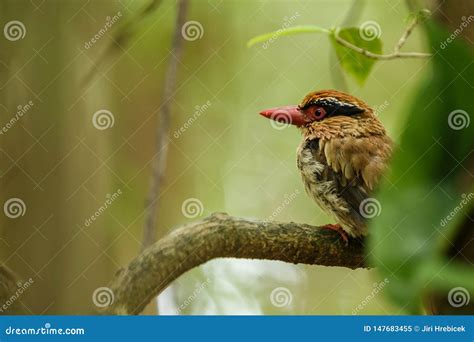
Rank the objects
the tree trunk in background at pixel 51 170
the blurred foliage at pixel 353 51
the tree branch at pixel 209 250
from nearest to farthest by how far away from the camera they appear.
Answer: the tree branch at pixel 209 250 → the blurred foliage at pixel 353 51 → the tree trunk in background at pixel 51 170

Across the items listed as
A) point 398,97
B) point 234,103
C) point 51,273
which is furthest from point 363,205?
point 51,273

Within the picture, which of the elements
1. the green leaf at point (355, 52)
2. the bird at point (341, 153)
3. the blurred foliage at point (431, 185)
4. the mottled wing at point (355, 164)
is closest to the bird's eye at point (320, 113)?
the bird at point (341, 153)

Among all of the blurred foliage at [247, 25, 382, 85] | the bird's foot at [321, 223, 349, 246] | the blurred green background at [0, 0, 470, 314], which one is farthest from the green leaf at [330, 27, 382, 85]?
the bird's foot at [321, 223, 349, 246]

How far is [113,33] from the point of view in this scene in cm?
216

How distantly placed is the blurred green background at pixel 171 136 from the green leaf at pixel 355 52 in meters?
0.16

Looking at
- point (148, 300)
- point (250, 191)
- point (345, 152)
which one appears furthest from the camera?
point (250, 191)

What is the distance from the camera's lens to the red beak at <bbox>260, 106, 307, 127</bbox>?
2.10 meters

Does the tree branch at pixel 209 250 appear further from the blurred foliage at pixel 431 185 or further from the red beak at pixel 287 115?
the blurred foliage at pixel 431 185

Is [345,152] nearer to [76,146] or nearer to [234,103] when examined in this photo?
[234,103]

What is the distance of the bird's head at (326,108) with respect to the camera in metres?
2.06

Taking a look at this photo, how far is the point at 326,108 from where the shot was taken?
2074 millimetres

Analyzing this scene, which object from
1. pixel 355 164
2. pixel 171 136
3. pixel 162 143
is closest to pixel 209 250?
pixel 162 143

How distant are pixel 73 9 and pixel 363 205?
1.09m

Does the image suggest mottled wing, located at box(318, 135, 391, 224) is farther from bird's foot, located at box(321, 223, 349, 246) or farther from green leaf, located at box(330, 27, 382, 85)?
green leaf, located at box(330, 27, 382, 85)
